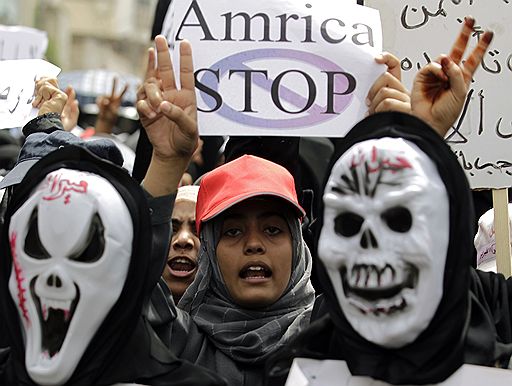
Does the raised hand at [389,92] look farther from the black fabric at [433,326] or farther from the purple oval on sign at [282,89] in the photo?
the black fabric at [433,326]

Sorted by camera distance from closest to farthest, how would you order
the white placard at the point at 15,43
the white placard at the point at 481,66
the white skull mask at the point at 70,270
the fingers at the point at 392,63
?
1. the white skull mask at the point at 70,270
2. the fingers at the point at 392,63
3. the white placard at the point at 481,66
4. the white placard at the point at 15,43

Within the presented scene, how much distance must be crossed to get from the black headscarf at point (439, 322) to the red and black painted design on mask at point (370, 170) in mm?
66

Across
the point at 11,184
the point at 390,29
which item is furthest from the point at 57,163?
the point at 390,29

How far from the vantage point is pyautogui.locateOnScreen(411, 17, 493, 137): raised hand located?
3803 millimetres

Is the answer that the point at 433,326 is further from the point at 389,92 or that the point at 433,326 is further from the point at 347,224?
the point at 389,92

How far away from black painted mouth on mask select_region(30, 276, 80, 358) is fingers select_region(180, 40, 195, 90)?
0.88m

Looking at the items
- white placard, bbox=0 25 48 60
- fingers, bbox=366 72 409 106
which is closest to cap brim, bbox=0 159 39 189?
fingers, bbox=366 72 409 106

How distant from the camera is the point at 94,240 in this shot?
3.47 metres

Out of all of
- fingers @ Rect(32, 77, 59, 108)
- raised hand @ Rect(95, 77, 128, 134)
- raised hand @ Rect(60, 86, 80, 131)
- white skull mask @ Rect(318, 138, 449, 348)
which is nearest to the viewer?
white skull mask @ Rect(318, 138, 449, 348)

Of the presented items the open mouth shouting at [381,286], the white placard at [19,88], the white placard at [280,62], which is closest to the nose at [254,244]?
the white placard at [280,62]

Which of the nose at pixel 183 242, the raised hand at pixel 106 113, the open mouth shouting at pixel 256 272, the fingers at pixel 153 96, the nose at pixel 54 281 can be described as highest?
the fingers at pixel 153 96

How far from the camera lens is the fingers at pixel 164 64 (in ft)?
13.6

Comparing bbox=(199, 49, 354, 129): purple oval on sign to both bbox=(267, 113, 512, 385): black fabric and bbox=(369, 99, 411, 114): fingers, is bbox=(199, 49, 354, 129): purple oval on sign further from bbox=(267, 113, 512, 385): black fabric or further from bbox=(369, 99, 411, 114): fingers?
bbox=(267, 113, 512, 385): black fabric

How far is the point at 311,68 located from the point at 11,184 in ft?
3.16
